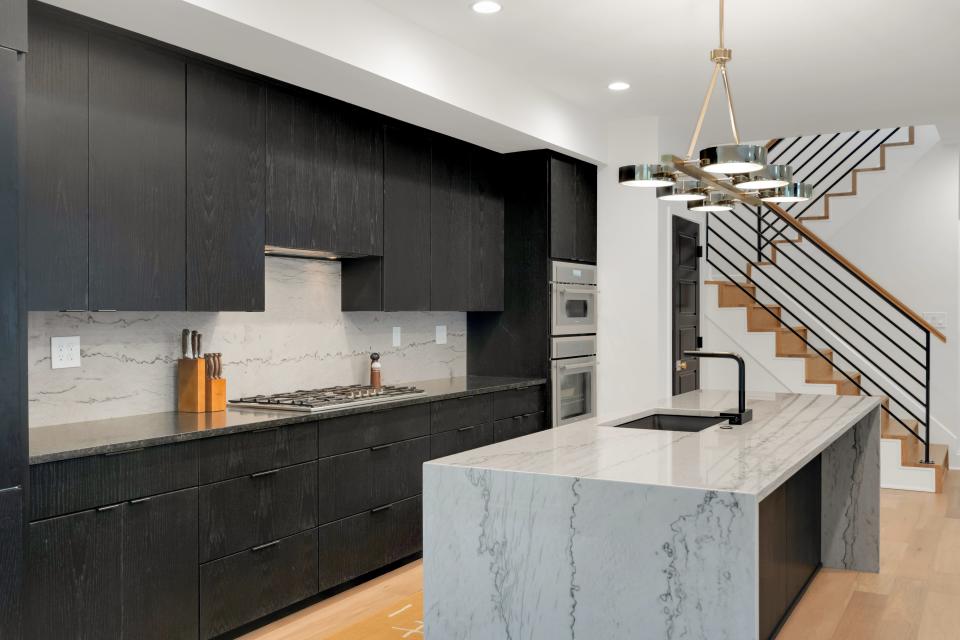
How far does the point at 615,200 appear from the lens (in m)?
5.88

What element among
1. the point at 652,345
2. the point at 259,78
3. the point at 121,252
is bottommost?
the point at 652,345

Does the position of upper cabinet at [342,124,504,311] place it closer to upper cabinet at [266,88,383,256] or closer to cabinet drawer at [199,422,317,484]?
upper cabinet at [266,88,383,256]

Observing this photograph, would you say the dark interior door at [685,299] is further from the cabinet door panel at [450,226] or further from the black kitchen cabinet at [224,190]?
the black kitchen cabinet at [224,190]

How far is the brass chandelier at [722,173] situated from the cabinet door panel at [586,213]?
76.8 inches

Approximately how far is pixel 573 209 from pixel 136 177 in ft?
10.4

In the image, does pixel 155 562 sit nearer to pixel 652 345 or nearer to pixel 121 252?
pixel 121 252

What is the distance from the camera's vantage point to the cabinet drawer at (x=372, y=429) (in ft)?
12.1

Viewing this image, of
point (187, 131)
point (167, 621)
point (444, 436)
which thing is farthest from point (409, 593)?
point (187, 131)

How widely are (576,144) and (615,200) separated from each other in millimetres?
619

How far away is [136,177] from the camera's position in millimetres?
3104

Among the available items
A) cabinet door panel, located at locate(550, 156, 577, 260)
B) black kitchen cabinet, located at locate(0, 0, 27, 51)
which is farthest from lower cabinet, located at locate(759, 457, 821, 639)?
black kitchen cabinet, located at locate(0, 0, 27, 51)

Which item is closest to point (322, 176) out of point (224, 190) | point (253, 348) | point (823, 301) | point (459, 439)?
point (224, 190)

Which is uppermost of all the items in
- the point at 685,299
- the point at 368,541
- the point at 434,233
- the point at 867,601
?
the point at 434,233

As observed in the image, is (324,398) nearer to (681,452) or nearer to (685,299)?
(681,452)
